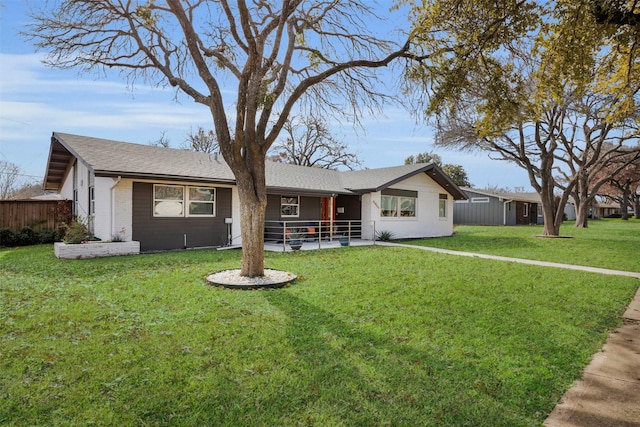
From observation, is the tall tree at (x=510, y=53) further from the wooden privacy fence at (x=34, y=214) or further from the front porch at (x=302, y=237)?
the wooden privacy fence at (x=34, y=214)

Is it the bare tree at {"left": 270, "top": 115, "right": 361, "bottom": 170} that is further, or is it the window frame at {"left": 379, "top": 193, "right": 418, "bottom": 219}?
the bare tree at {"left": 270, "top": 115, "right": 361, "bottom": 170}

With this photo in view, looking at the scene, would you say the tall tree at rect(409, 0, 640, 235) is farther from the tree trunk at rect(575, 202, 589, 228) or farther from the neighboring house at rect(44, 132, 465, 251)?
the tree trunk at rect(575, 202, 589, 228)

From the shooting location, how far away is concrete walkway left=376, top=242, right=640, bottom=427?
9.50ft

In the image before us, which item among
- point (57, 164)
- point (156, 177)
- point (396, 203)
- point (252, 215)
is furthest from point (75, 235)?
point (396, 203)

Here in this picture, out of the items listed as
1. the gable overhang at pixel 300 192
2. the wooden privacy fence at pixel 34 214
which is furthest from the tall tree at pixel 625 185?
the wooden privacy fence at pixel 34 214

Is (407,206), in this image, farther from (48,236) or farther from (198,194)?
(48,236)

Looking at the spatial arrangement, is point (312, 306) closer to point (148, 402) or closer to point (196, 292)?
point (196, 292)

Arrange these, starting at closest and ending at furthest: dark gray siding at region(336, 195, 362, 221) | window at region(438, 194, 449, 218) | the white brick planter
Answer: the white brick planter, dark gray siding at region(336, 195, 362, 221), window at region(438, 194, 449, 218)

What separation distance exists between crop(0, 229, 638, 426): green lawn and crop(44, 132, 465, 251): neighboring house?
4.47m

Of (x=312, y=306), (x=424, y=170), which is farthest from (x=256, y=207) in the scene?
(x=424, y=170)

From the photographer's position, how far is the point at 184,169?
529 inches

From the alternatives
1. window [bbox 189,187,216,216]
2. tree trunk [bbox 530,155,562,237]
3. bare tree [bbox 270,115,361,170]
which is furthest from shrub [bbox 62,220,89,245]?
bare tree [bbox 270,115,361,170]

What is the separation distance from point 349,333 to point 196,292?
325 cm

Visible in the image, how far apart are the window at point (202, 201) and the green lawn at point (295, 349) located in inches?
229
